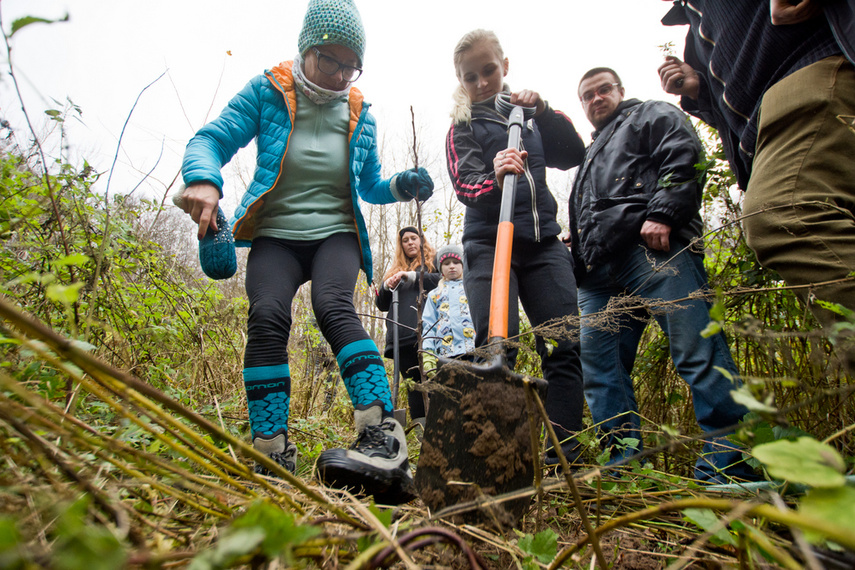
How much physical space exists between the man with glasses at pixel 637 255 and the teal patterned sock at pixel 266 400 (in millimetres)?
1230

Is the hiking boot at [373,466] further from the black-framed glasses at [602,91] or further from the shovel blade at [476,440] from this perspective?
the black-framed glasses at [602,91]

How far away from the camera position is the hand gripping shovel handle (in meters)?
1.55

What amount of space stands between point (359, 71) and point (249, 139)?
664 millimetres

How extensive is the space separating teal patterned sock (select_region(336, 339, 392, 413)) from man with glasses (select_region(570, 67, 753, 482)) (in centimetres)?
84

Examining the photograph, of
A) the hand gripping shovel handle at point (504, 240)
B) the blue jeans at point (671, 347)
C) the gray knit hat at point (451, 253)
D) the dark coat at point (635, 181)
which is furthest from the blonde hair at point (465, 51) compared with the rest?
the gray knit hat at point (451, 253)

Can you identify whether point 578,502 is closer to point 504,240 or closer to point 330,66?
point 504,240

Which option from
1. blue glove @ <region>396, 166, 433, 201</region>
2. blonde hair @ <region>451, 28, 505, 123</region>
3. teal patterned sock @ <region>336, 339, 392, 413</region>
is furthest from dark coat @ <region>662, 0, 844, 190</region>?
teal patterned sock @ <region>336, 339, 392, 413</region>

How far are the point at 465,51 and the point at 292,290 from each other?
1.73 m

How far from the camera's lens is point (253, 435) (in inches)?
60.9

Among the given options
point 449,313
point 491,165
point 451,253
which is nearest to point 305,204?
point 491,165

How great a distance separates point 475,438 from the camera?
1.09 metres

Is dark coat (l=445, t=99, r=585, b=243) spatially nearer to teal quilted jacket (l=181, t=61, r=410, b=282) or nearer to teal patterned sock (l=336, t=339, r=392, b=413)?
teal quilted jacket (l=181, t=61, r=410, b=282)

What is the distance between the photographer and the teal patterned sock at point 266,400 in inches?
61.2

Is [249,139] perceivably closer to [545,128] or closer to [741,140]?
[545,128]
